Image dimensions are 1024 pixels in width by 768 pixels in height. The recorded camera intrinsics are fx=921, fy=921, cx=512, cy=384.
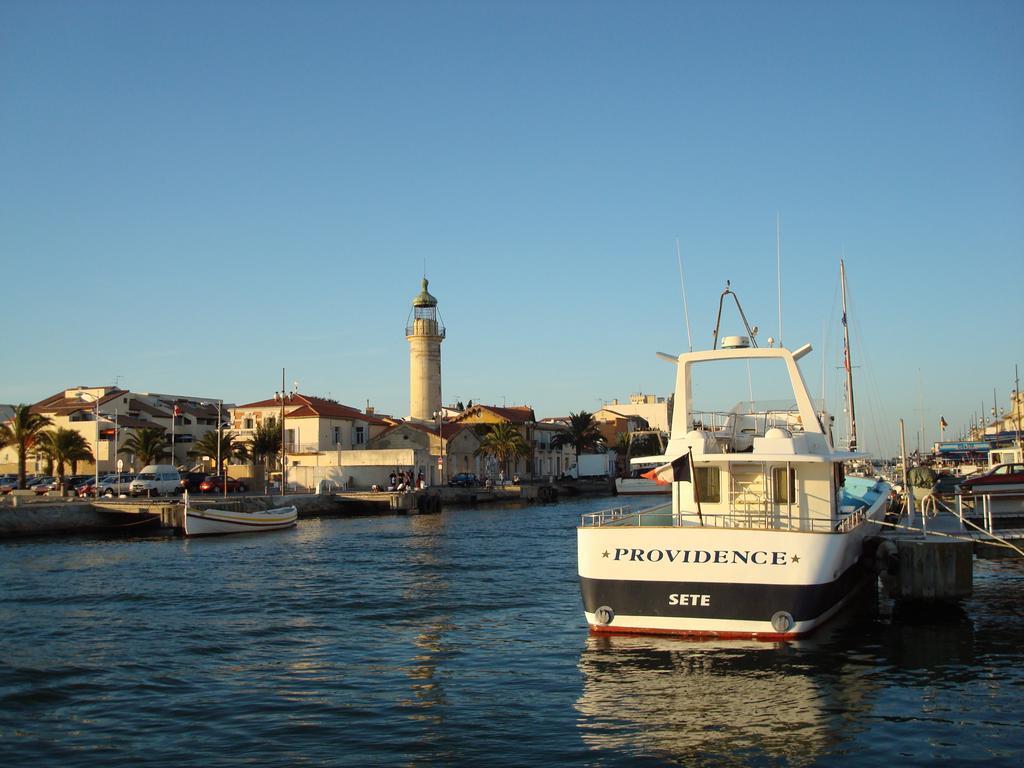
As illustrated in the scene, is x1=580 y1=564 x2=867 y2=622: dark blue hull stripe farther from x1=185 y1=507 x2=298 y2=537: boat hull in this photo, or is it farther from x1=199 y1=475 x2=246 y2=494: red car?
x1=199 y1=475 x2=246 y2=494: red car

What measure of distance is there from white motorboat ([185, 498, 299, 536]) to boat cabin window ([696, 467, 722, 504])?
107 feet

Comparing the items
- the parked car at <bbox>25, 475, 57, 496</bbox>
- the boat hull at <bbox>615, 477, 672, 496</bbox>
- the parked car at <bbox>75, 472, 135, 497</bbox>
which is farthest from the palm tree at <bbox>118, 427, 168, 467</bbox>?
the boat hull at <bbox>615, 477, 672, 496</bbox>

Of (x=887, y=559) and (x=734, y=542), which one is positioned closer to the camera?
(x=734, y=542)

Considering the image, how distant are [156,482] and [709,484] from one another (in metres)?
48.3

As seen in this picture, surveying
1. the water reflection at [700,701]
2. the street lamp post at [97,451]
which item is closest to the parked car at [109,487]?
the street lamp post at [97,451]

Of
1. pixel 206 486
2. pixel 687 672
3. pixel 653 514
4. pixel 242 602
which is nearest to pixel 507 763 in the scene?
pixel 687 672

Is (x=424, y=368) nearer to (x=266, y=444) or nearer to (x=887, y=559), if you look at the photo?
(x=266, y=444)

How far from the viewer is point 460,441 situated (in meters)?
91.4

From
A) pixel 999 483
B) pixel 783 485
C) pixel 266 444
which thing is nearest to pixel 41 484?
pixel 266 444

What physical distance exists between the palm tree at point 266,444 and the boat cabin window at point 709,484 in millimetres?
59735

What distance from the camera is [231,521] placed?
4725 cm

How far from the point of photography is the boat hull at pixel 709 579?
55.3 ft

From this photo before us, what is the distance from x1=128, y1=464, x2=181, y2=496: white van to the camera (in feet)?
190

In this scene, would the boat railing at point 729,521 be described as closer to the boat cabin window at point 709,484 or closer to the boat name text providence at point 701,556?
the boat cabin window at point 709,484
